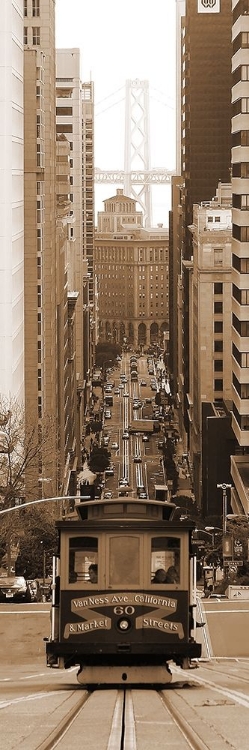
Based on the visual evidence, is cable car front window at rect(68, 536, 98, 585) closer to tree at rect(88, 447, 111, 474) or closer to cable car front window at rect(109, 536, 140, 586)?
cable car front window at rect(109, 536, 140, 586)

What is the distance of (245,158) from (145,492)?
48612 millimetres

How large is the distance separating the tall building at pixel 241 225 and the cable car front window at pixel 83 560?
68597mm

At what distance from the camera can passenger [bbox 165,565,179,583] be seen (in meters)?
29.4

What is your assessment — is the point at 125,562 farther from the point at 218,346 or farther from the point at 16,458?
the point at 218,346

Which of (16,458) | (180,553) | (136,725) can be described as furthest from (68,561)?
(16,458)

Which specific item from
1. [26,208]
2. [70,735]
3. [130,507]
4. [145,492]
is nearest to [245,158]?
[26,208]

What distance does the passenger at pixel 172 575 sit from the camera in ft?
96.4

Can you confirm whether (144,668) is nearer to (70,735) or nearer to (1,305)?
(70,735)

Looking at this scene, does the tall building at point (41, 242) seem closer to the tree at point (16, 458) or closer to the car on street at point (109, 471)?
the tree at point (16, 458)

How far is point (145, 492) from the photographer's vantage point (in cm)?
14400

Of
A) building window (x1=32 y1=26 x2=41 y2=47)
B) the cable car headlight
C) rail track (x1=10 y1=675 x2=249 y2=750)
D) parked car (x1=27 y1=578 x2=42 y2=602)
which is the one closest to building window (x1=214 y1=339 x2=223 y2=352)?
building window (x1=32 y1=26 x2=41 y2=47)

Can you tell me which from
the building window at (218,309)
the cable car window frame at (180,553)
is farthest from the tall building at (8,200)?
the building window at (218,309)

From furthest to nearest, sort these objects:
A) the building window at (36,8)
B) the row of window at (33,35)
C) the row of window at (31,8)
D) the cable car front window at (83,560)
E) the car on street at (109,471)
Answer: the car on street at (109,471), the building window at (36,8), the row of window at (31,8), the row of window at (33,35), the cable car front window at (83,560)

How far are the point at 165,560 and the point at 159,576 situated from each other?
310mm
